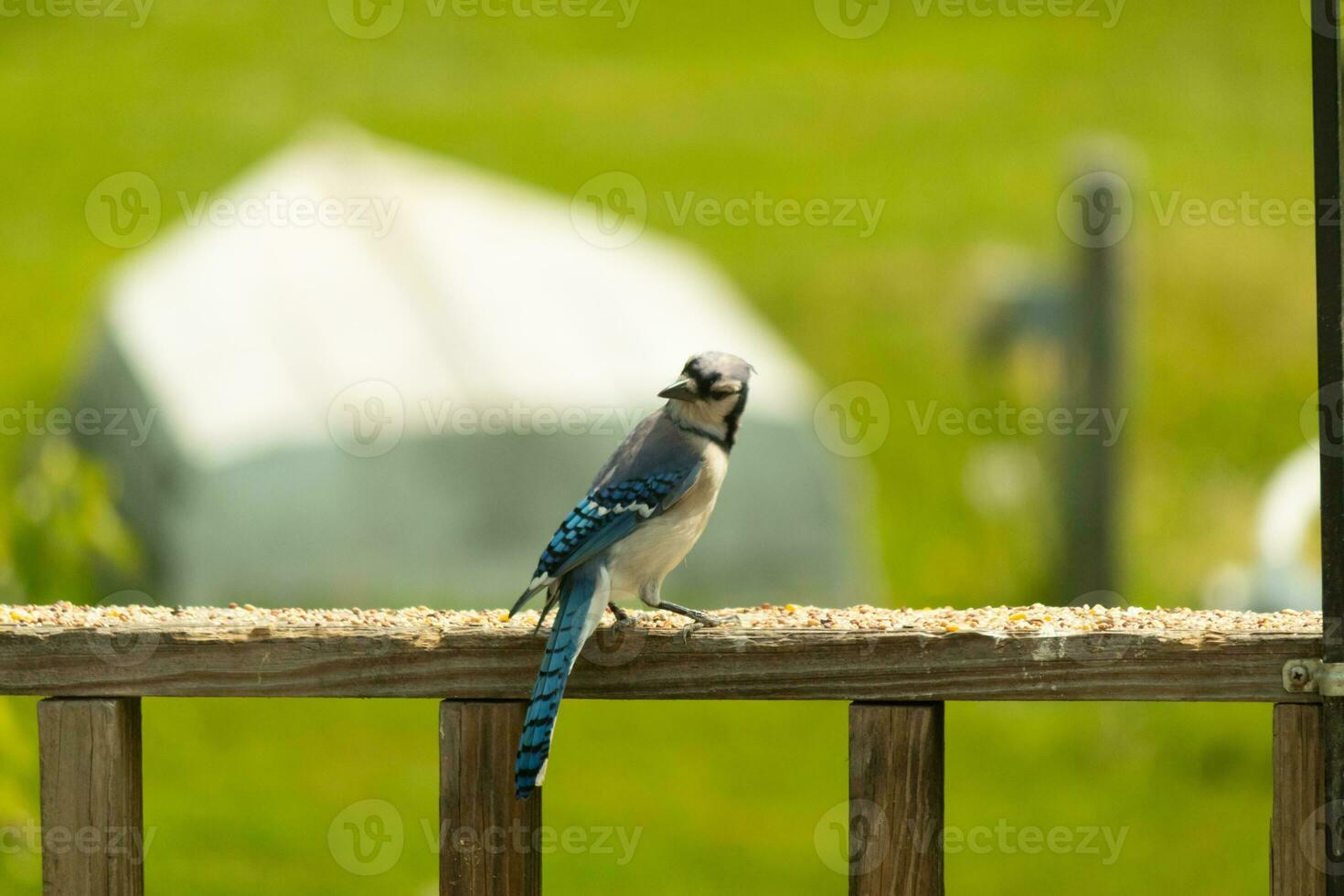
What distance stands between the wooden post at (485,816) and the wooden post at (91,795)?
0.54m

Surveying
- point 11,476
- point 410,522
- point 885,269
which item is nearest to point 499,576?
point 410,522

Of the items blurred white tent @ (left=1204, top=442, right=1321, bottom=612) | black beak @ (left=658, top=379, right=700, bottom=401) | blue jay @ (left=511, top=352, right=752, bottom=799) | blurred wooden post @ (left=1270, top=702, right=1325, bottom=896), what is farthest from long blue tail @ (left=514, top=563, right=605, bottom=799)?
blurred white tent @ (left=1204, top=442, right=1321, bottom=612)

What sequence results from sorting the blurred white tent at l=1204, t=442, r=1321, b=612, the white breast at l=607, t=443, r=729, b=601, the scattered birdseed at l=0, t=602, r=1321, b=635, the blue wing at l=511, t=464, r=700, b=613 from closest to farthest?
the scattered birdseed at l=0, t=602, r=1321, b=635
the blue wing at l=511, t=464, r=700, b=613
the white breast at l=607, t=443, r=729, b=601
the blurred white tent at l=1204, t=442, r=1321, b=612

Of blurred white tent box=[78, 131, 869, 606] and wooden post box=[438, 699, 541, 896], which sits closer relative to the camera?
wooden post box=[438, 699, 541, 896]

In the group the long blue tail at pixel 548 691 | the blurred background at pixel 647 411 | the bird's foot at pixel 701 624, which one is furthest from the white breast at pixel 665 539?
the blurred background at pixel 647 411

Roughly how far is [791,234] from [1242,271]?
4629mm

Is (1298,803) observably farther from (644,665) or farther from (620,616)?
(620,616)

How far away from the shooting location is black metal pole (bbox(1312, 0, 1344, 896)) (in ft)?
8.59

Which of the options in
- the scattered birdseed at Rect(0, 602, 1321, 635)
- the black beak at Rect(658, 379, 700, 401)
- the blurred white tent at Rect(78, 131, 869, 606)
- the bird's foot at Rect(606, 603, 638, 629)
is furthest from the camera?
the blurred white tent at Rect(78, 131, 869, 606)

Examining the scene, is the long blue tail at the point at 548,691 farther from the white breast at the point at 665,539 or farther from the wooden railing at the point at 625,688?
the white breast at the point at 665,539

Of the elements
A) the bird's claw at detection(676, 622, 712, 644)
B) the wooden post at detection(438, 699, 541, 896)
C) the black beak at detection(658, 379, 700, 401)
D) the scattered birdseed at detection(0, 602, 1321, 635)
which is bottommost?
the wooden post at detection(438, 699, 541, 896)

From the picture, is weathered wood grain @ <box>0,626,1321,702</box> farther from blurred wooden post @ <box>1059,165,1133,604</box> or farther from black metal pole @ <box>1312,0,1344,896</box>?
blurred wooden post @ <box>1059,165,1133,604</box>

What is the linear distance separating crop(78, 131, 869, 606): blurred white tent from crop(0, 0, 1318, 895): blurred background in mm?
27

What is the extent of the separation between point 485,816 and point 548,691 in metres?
0.24
